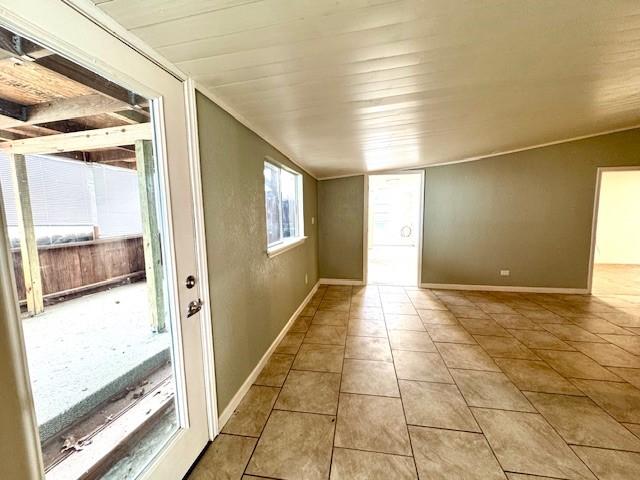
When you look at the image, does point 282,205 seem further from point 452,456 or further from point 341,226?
point 452,456

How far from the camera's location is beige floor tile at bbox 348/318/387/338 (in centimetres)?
278

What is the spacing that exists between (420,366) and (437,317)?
120cm

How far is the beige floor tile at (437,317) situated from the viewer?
3045 mm

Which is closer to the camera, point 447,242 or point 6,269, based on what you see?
point 6,269

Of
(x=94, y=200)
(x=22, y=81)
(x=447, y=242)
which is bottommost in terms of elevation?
(x=447, y=242)

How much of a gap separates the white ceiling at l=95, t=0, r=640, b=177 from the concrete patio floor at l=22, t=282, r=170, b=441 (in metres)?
1.19

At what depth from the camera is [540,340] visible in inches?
102

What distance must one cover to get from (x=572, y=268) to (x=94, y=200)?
5.69 metres

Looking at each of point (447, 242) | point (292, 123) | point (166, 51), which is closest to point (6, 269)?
point (166, 51)

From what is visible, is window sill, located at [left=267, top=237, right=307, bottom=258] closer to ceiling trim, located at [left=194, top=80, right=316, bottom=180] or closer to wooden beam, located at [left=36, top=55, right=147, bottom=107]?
ceiling trim, located at [left=194, top=80, right=316, bottom=180]

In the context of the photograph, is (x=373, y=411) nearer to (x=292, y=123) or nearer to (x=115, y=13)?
(x=292, y=123)

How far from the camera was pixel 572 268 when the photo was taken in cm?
393

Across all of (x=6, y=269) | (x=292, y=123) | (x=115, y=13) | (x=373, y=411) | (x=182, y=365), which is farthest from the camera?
(x=292, y=123)

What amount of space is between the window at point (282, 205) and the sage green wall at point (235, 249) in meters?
0.23
